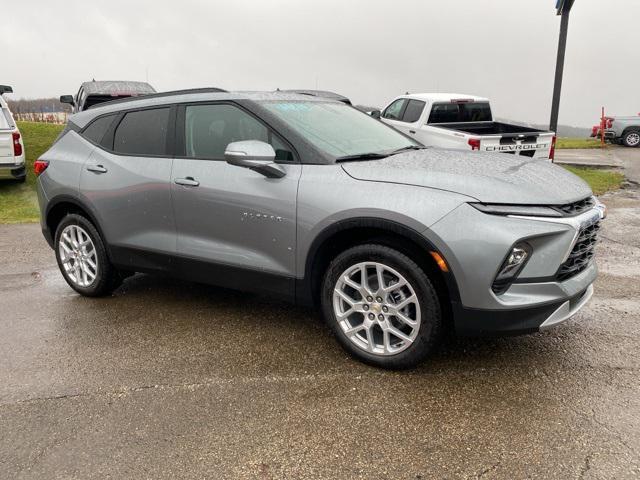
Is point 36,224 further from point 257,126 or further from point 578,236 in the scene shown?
point 578,236

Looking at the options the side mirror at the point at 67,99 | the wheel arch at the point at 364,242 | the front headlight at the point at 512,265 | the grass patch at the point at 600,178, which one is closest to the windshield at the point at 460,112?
the grass patch at the point at 600,178

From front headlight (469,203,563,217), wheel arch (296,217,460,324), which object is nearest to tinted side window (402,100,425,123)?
wheel arch (296,217,460,324)

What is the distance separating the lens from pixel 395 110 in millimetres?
11141

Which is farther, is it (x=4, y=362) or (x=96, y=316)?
(x=96, y=316)

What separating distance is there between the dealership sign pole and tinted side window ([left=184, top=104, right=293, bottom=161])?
442 inches

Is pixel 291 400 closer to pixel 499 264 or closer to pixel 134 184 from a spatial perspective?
pixel 499 264

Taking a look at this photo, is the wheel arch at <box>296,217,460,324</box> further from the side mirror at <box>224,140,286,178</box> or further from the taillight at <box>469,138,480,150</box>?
the taillight at <box>469,138,480,150</box>

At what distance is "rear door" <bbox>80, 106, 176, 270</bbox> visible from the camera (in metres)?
4.11

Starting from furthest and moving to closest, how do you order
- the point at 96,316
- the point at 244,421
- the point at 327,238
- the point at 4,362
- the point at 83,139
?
the point at 83,139
the point at 96,316
the point at 4,362
the point at 327,238
the point at 244,421

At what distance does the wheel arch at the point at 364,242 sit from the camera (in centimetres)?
302

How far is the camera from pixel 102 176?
445 centimetres

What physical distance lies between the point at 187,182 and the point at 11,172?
7.50 m

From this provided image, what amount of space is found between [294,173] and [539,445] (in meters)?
2.04

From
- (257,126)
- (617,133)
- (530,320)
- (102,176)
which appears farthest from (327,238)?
(617,133)
